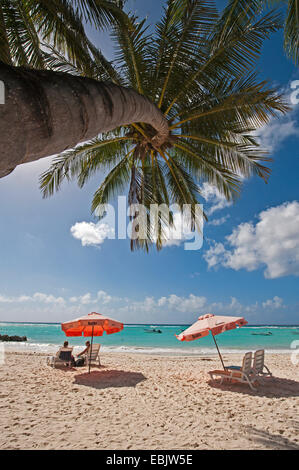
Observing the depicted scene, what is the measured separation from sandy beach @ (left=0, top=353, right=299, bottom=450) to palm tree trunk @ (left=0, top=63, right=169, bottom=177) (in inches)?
146

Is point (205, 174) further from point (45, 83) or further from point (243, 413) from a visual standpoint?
point (45, 83)

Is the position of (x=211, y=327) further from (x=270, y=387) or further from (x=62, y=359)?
(x=62, y=359)

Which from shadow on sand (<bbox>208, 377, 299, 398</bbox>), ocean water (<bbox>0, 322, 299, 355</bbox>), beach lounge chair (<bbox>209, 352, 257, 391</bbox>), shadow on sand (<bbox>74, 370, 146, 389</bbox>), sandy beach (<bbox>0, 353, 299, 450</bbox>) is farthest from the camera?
ocean water (<bbox>0, 322, 299, 355</bbox>)

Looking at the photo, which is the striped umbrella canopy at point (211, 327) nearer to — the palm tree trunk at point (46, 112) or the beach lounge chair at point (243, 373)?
the beach lounge chair at point (243, 373)

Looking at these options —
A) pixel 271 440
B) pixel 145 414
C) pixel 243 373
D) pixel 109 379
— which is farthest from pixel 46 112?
pixel 109 379

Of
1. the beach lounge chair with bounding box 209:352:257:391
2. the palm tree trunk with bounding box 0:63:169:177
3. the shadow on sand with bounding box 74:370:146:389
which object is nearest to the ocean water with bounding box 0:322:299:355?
the shadow on sand with bounding box 74:370:146:389

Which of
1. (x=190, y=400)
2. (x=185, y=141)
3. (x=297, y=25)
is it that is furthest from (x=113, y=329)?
(x=297, y=25)

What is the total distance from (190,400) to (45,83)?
597 cm

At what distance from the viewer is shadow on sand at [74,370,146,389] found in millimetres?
6712

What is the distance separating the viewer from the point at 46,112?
1.57m

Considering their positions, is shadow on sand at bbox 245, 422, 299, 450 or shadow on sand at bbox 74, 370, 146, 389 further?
shadow on sand at bbox 74, 370, 146, 389

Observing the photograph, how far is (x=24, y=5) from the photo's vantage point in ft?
11.1

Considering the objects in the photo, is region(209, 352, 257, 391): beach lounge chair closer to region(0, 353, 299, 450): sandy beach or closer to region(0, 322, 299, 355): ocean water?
region(0, 353, 299, 450): sandy beach

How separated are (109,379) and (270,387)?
4280mm
